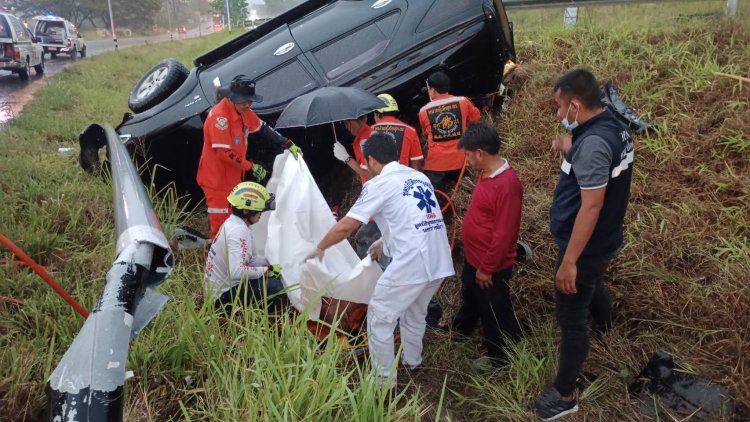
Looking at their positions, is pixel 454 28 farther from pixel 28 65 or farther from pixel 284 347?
Result: pixel 28 65

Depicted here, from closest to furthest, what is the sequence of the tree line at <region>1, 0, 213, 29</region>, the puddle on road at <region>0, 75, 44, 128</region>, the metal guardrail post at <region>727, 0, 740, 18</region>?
the metal guardrail post at <region>727, 0, 740, 18</region> < the puddle on road at <region>0, 75, 44, 128</region> < the tree line at <region>1, 0, 213, 29</region>

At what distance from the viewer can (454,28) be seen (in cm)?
441

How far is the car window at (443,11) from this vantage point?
4.43 meters

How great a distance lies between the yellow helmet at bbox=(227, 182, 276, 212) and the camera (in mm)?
2785

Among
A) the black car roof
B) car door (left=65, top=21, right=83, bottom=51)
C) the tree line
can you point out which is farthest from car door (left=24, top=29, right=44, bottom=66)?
the tree line

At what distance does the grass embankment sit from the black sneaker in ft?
0.31

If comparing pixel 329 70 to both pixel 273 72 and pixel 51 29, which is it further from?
pixel 51 29

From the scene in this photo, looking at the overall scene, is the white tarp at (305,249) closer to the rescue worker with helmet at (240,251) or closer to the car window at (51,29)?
the rescue worker with helmet at (240,251)

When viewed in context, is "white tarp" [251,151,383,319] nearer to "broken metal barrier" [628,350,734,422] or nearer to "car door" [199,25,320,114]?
"car door" [199,25,320,114]

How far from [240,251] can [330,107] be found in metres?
1.29

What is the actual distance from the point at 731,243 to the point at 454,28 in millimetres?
2744

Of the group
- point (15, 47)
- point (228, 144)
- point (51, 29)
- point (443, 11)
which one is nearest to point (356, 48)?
point (443, 11)

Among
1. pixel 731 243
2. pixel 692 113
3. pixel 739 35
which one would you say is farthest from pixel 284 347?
pixel 739 35

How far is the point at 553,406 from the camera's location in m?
2.38
